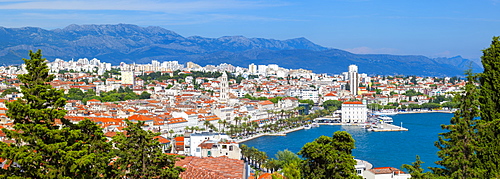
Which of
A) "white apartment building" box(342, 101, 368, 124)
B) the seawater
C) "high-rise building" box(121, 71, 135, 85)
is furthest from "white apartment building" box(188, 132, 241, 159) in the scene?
"high-rise building" box(121, 71, 135, 85)

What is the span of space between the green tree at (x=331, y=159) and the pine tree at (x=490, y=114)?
4.77 feet

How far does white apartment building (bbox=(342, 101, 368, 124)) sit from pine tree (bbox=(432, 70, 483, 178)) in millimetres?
22978

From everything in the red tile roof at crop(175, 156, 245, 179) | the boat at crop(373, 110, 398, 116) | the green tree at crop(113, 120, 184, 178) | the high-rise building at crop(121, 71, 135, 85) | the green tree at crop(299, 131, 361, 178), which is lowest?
the boat at crop(373, 110, 398, 116)

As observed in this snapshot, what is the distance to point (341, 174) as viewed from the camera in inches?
242

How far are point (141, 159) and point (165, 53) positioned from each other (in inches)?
5753

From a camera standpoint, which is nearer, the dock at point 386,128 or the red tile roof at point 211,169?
the red tile roof at point 211,169

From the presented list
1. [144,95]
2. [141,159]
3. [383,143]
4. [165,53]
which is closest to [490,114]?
[141,159]

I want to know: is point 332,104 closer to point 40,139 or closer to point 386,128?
point 386,128

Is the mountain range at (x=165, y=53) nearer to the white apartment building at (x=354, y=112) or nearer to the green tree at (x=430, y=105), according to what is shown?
the green tree at (x=430, y=105)

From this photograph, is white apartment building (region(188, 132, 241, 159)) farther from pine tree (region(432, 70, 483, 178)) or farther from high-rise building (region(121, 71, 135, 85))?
high-rise building (region(121, 71, 135, 85))

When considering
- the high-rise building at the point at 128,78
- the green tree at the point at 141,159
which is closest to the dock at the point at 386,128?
the green tree at the point at 141,159

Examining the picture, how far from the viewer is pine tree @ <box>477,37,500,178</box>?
5.00 m

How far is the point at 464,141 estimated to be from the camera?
16.8 ft

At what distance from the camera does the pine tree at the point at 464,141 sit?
198 inches
